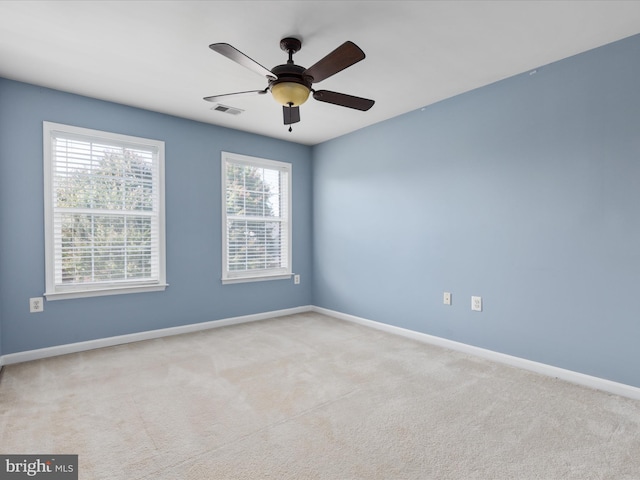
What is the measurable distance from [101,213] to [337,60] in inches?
111

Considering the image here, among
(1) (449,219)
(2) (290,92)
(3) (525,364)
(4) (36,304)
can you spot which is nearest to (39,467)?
(4) (36,304)

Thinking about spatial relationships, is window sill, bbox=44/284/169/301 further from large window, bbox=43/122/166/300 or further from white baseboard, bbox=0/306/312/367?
white baseboard, bbox=0/306/312/367

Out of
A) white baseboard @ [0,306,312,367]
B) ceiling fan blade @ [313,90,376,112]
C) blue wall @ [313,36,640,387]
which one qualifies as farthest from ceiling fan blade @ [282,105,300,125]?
white baseboard @ [0,306,312,367]

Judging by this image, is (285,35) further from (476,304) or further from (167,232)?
(476,304)

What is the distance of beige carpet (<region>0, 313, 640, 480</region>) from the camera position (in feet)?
5.49

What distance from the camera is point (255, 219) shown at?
4594mm

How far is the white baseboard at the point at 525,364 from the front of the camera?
94.4 inches

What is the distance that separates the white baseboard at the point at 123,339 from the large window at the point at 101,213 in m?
0.48

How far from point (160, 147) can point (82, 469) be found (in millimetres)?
3098

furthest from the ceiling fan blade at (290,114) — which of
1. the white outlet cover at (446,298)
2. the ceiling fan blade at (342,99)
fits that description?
the white outlet cover at (446,298)

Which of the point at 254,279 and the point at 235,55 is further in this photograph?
the point at 254,279

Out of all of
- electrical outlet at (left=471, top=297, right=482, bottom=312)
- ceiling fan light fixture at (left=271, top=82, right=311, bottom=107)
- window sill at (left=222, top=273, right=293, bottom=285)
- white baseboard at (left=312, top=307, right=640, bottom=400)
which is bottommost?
white baseboard at (left=312, top=307, right=640, bottom=400)

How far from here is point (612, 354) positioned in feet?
8.00

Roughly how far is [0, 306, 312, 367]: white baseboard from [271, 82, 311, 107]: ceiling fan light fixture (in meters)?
2.87
